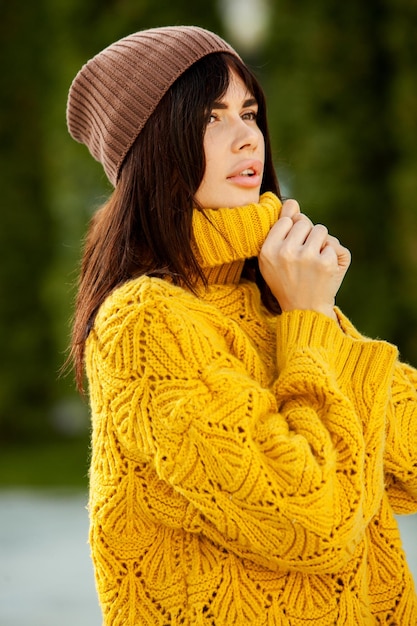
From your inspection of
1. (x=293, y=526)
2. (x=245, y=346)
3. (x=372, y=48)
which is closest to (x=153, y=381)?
(x=245, y=346)

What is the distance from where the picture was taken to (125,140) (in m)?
2.05

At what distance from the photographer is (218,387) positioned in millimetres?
1751

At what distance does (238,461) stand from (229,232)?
52cm

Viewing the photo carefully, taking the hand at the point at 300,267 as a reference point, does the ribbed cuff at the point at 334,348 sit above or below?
below

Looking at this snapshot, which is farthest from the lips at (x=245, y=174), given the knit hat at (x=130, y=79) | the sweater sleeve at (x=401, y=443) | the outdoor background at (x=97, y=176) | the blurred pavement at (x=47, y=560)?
the blurred pavement at (x=47, y=560)

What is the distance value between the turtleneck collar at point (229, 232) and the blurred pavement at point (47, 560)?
300 centimetres

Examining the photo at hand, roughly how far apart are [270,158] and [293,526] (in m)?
1.01

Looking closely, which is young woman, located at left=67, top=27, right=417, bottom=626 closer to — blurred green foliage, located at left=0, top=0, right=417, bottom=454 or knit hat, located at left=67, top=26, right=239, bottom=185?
knit hat, located at left=67, top=26, right=239, bottom=185

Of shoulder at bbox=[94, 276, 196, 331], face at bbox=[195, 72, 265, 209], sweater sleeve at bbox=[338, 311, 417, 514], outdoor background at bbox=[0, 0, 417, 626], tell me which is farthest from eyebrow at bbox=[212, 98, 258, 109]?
outdoor background at bbox=[0, 0, 417, 626]

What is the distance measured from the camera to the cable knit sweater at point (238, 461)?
5.60ft

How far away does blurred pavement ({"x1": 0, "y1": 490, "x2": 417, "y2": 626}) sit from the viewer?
4.61 m

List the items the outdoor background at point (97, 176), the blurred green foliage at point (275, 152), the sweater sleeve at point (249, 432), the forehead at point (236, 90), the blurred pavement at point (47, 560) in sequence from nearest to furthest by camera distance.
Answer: the sweater sleeve at point (249, 432) → the forehead at point (236, 90) → the blurred pavement at point (47, 560) → the outdoor background at point (97, 176) → the blurred green foliage at point (275, 152)

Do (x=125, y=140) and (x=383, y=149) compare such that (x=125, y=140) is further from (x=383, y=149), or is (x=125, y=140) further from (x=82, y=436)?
(x=82, y=436)

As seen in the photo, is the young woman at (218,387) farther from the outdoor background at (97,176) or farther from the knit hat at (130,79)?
the outdoor background at (97,176)
